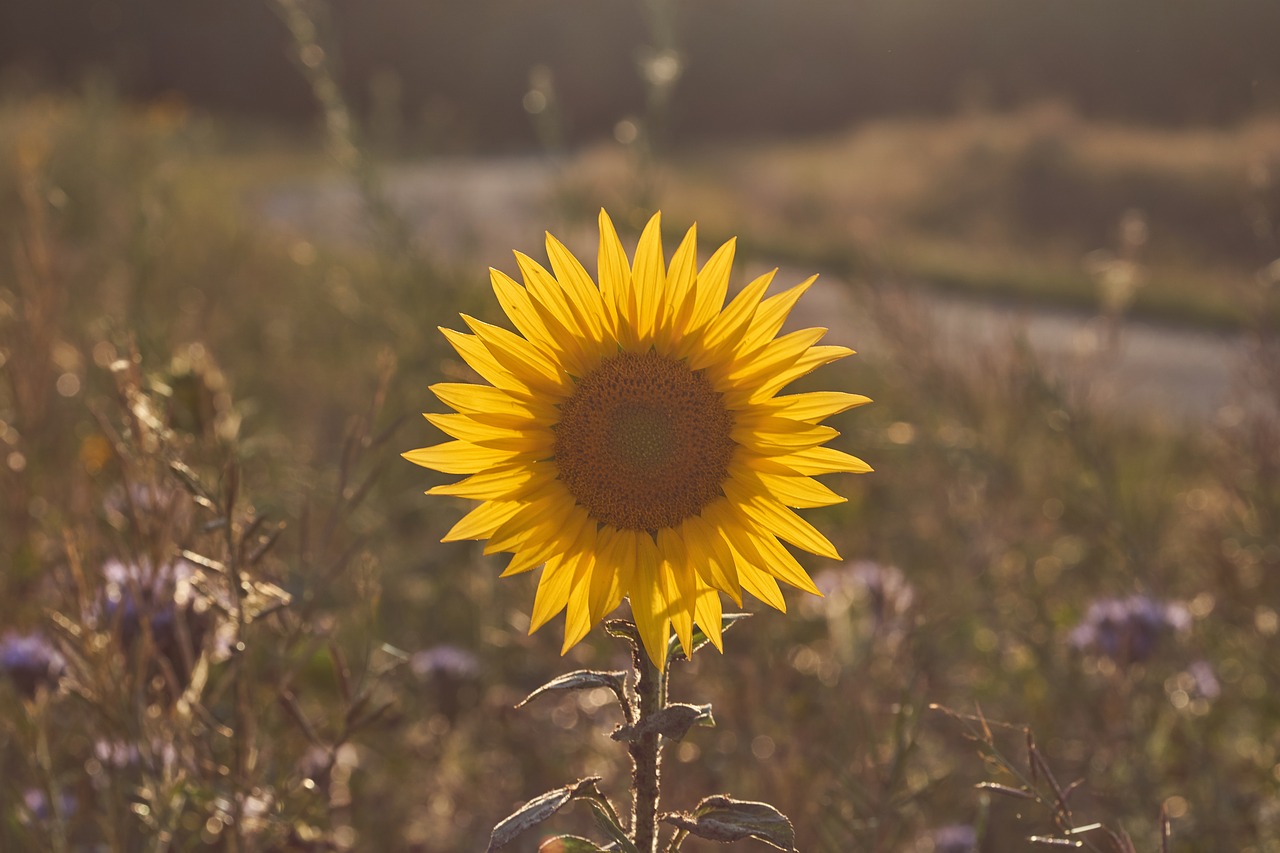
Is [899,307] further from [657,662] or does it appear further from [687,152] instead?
[687,152]

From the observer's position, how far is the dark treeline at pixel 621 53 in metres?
25.2

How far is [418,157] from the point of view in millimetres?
5281

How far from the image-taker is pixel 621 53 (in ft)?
105

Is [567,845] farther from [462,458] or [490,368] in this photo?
[490,368]

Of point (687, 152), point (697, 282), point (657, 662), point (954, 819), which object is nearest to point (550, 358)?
point (697, 282)

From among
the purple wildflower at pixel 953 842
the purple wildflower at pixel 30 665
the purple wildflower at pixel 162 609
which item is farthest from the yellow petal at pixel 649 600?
the purple wildflower at pixel 30 665

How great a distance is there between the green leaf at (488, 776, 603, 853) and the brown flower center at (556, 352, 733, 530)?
407mm

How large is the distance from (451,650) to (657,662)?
5.72 ft

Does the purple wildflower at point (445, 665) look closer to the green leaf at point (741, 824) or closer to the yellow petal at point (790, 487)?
the yellow petal at point (790, 487)

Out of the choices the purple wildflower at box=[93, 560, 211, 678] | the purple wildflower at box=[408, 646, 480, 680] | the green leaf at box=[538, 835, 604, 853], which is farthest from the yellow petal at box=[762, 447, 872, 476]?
the purple wildflower at box=[408, 646, 480, 680]

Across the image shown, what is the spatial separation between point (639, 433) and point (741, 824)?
55cm

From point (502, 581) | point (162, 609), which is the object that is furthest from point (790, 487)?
point (502, 581)

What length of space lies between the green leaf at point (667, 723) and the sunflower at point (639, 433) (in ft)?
0.74

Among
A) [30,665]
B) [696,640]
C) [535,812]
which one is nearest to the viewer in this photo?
[535,812]
